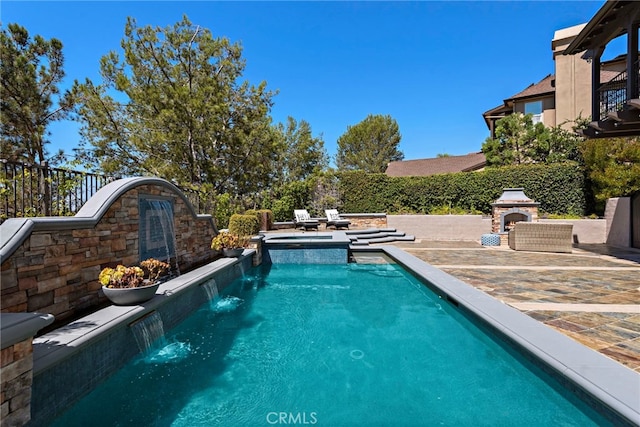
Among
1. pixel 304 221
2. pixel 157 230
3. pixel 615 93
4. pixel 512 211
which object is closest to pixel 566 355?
Result: pixel 157 230

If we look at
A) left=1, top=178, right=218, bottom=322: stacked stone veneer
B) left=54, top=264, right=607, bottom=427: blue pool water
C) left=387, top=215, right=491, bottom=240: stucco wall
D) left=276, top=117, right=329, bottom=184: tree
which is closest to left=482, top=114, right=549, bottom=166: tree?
left=387, top=215, right=491, bottom=240: stucco wall

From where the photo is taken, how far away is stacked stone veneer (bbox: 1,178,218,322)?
3199 millimetres

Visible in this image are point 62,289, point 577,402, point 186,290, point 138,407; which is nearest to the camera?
point 577,402

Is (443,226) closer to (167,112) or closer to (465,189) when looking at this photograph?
(465,189)

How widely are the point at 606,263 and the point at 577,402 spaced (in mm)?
7508

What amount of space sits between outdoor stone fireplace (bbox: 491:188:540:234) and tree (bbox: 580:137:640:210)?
3.63 meters

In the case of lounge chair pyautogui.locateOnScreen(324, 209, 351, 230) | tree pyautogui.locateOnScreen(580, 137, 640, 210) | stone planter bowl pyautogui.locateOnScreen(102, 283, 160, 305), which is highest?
tree pyautogui.locateOnScreen(580, 137, 640, 210)

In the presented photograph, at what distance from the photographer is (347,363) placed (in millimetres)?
3920

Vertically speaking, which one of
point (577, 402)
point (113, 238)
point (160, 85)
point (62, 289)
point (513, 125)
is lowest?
point (577, 402)

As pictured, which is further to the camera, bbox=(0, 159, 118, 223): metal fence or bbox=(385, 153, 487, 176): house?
bbox=(385, 153, 487, 176): house

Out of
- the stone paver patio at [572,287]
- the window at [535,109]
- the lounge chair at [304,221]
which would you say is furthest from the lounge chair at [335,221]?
the window at [535,109]

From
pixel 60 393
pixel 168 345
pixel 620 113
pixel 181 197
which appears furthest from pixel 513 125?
pixel 60 393

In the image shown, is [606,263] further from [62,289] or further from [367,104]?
[367,104]

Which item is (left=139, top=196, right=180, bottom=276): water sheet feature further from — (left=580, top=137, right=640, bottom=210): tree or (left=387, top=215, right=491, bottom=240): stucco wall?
(left=580, top=137, right=640, bottom=210): tree
